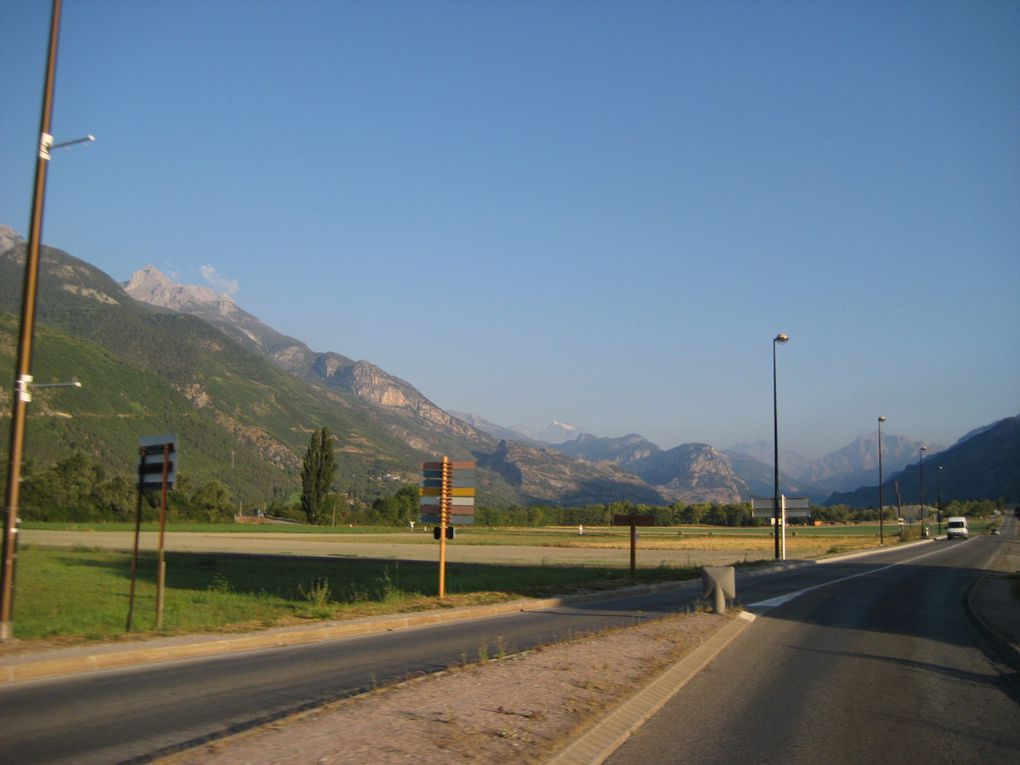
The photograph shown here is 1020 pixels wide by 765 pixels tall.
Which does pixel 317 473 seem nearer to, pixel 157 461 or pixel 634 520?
pixel 634 520

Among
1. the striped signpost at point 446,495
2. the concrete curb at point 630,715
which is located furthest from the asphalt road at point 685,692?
the striped signpost at point 446,495

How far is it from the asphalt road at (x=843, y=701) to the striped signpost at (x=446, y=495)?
846 cm

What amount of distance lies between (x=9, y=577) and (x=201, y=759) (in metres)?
7.64

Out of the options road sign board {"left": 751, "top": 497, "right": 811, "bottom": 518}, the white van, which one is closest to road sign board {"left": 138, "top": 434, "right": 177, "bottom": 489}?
road sign board {"left": 751, "top": 497, "right": 811, "bottom": 518}

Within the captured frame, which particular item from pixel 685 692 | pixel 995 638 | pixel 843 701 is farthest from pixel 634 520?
pixel 843 701

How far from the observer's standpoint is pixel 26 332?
521 inches

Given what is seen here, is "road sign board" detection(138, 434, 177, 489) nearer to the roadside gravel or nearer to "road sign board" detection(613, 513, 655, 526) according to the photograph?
the roadside gravel

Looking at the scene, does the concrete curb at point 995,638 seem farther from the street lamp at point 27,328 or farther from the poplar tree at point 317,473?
the poplar tree at point 317,473

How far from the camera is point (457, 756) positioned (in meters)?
6.65

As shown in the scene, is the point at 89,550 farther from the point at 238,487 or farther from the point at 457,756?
the point at 238,487

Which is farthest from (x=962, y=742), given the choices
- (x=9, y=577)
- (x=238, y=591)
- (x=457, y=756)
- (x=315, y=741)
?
(x=238, y=591)

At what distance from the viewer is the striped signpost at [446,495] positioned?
76.5 feet

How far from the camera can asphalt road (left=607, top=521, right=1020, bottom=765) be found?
7699 mm

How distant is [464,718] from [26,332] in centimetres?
966
